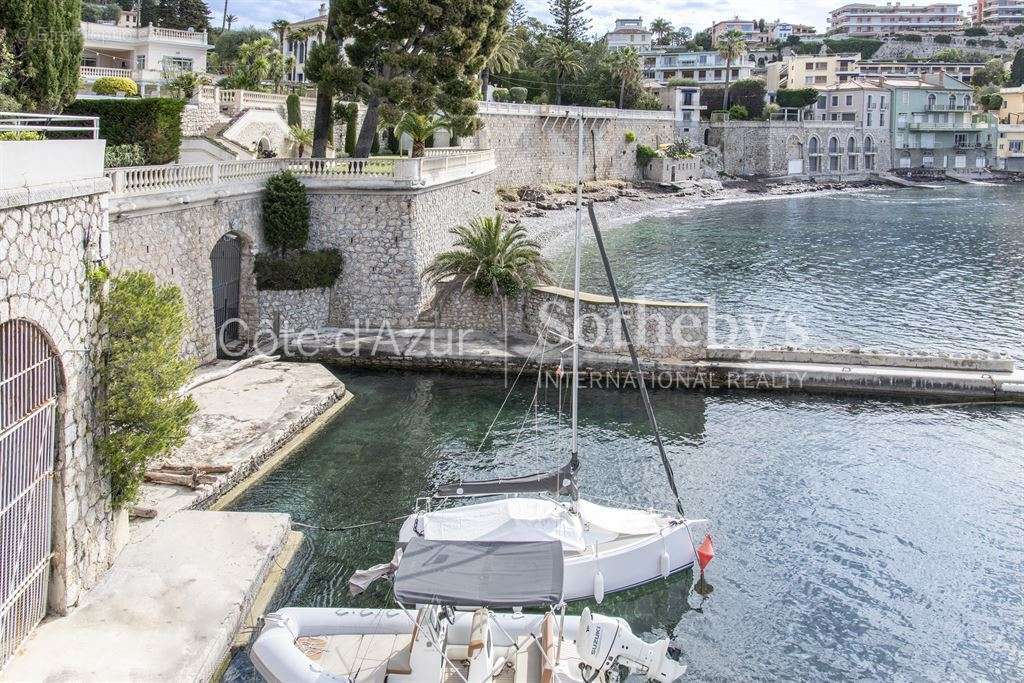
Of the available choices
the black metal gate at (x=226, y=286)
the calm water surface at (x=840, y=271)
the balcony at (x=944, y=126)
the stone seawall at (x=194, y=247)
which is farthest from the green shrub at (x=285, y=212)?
the balcony at (x=944, y=126)

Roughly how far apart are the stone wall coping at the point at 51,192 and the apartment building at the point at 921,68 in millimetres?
140821

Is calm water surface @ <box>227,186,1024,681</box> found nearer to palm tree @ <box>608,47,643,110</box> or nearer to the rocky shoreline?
the rocky shoreline

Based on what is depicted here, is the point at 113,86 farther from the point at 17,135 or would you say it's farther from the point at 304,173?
the point at 17,135

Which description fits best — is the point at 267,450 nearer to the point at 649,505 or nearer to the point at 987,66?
the point at 649,505

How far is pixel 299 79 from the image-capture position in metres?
86.1

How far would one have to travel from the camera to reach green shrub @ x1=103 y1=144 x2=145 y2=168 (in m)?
29.6

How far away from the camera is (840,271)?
54.1 m

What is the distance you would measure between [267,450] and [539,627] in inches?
403

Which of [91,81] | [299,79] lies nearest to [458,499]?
[91,81]

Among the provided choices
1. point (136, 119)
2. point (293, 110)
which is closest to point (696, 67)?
point (293, 110)

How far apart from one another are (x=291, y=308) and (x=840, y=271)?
3383 centimetres

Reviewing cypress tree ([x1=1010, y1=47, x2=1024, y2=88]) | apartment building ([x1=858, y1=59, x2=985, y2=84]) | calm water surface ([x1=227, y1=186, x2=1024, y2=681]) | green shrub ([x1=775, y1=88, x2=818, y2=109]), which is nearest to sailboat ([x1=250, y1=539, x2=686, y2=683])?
calm water surface ([x1=227, y1=186, x2=1024, y2=681])

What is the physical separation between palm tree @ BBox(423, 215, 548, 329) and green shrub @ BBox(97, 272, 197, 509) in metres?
16.5

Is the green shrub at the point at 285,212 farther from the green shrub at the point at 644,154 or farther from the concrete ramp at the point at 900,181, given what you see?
the concrete ramp at the point at 900,181
